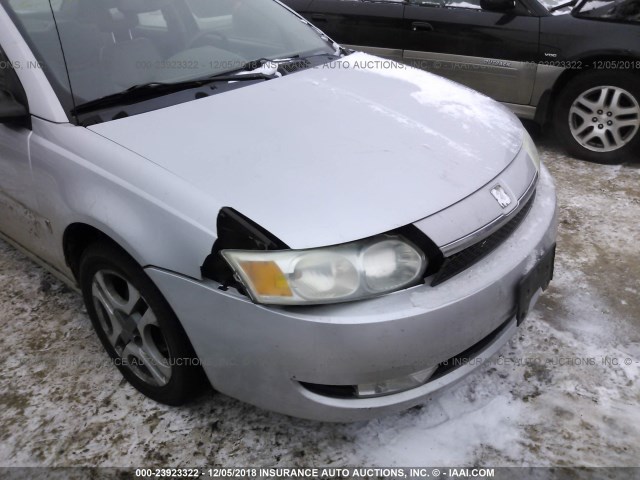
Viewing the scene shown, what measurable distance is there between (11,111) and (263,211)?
1.09 m

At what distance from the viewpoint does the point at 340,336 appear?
58.5 inches

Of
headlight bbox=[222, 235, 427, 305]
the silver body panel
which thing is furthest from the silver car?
the silver body panel

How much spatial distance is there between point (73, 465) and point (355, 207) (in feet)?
4.30

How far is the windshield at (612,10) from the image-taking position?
12.1 feet

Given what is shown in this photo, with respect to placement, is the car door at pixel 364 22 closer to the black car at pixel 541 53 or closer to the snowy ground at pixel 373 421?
the black car at pixel 541 53

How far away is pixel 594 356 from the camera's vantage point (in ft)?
7.20

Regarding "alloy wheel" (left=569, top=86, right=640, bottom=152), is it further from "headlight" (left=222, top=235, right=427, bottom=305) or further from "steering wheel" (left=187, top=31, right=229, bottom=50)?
"headlight" (left=222, top=235, right=427, bottom=305)

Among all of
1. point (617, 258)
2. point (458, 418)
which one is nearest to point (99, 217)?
Result: point (458, 418)

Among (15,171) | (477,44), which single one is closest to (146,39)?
(15,171)

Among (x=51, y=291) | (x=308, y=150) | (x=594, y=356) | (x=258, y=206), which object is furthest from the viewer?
(x=51, y=291)

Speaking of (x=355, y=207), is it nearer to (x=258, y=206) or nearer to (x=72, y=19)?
(x=258, y=206)

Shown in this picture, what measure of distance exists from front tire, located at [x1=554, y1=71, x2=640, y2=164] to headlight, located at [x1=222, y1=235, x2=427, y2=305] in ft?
10.0

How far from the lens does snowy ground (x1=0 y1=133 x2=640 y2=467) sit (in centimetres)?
183

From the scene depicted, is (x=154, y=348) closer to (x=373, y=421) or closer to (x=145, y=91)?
(x=373, y=421)
